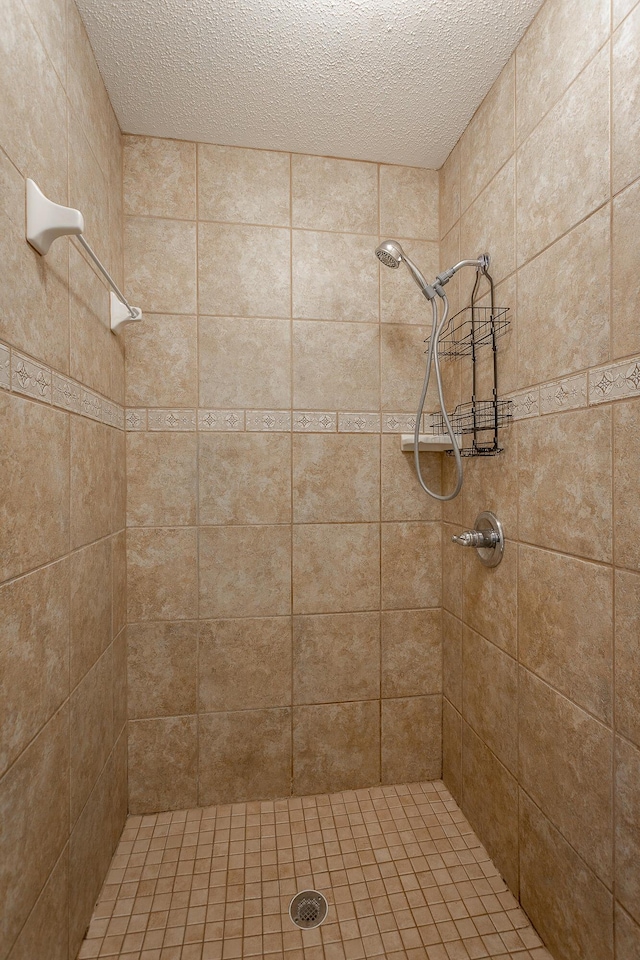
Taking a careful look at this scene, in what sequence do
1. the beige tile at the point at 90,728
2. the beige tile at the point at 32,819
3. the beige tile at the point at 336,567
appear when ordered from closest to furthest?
the beige tile at the point at 32,819, the beige tile at the point at 90,728, the beige tile at the point at 336,567

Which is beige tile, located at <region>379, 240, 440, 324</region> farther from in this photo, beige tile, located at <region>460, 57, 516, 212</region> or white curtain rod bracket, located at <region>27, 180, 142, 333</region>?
white curtain rod bracket, located at <region>27, 180, 142, 333</region>

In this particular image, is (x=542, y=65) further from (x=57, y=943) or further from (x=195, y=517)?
(x=57, y=943)

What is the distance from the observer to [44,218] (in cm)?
88

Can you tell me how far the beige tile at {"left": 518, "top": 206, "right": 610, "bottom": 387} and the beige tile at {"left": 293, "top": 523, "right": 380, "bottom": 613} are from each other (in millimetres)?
777

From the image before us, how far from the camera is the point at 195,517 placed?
159 cm

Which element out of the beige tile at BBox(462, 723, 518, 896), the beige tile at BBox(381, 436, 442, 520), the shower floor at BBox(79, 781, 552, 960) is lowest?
the shower floor at BBox(79, 781, 552, 960)

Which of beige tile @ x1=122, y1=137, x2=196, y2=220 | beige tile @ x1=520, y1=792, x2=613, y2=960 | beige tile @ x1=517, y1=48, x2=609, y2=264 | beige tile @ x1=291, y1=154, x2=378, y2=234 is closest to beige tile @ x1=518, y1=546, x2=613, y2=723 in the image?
beige tile @ x1=520, y1=792, x2=613, y2=960

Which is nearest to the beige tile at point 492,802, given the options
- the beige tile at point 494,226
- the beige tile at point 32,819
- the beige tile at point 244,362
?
the beige tile at point 32,819

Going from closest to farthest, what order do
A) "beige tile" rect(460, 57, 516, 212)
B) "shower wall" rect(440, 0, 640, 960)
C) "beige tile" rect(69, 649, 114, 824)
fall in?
"shower wall" rect(440, 0, 640, 960)
"beige tile" rect(69, 649, 114, 824)
"beige tile" rect(460, 57, 516, 212)

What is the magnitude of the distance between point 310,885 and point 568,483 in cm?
130

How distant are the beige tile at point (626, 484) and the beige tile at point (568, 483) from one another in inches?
0.9

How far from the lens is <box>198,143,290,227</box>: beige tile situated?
1.59 m

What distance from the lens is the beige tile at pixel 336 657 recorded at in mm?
1658

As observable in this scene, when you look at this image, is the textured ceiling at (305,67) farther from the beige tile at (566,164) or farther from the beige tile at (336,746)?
the beige tile at (336,746)
